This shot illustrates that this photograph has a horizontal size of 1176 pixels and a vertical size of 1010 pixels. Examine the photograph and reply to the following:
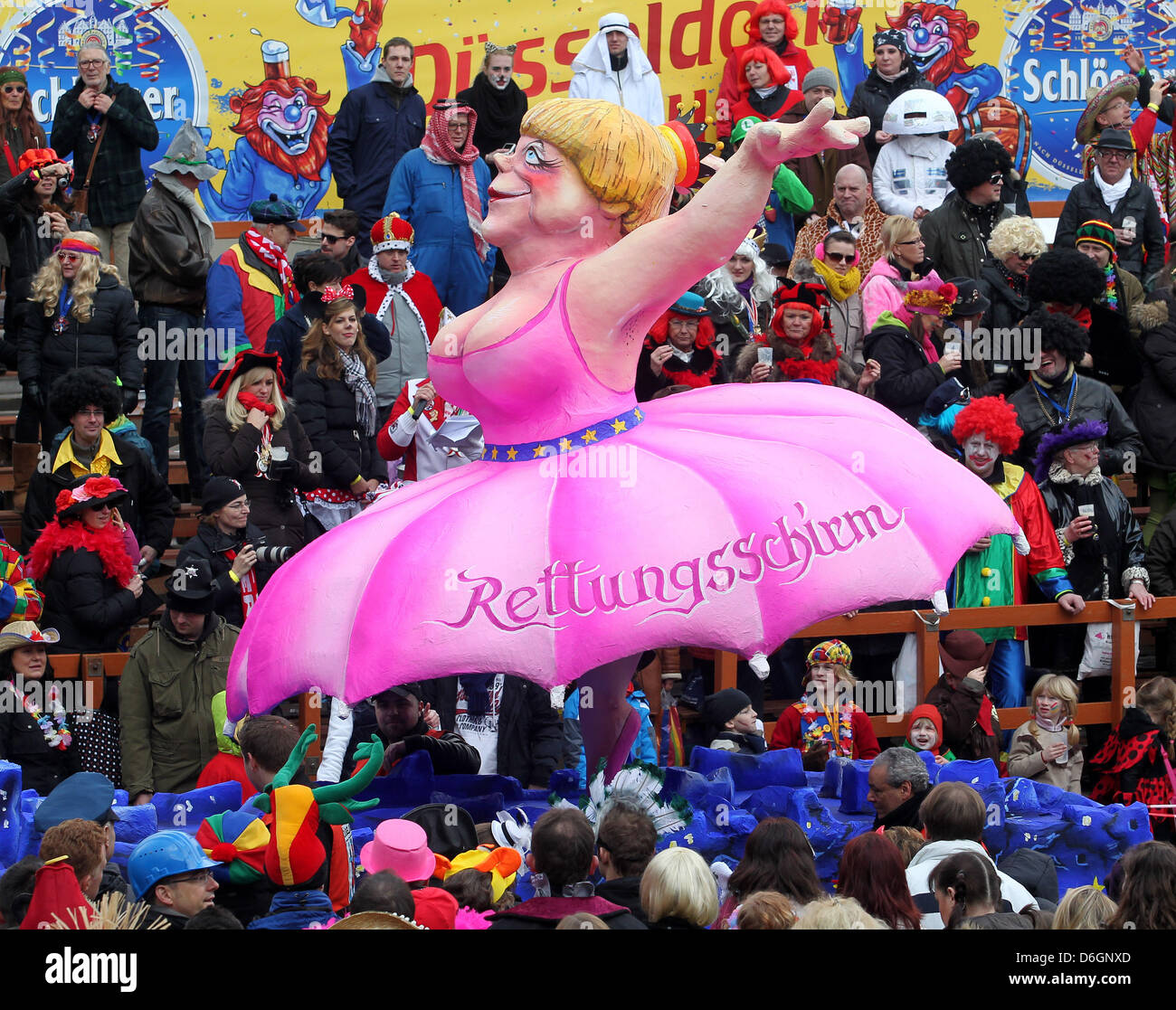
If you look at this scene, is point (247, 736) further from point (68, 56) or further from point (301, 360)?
point (68, 56)

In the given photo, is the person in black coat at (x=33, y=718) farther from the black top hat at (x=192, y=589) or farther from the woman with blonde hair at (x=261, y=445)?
the woman with blonde hair at (x=261, y=445)

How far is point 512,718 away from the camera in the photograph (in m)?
8.75

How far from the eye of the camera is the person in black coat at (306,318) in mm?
10375

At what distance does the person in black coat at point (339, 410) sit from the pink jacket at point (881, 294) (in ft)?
9.05

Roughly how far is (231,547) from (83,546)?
26.6 inches

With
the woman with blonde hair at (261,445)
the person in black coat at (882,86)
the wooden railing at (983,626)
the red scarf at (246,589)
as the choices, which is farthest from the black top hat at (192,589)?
the person in black coat at (882,86)

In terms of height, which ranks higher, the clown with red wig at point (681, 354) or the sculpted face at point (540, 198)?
the clown with red wig at point (681, 354)

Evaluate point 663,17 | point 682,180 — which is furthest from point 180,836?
point 663,17

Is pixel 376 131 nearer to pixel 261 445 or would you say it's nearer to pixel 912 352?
pixel 261 445

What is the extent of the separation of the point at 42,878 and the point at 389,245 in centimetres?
604

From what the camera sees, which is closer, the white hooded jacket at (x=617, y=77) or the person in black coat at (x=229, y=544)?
the person in black coat at (x=229, y=544)

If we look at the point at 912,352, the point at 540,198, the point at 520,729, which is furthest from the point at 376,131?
the point at 540,198

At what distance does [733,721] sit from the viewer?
332 inches

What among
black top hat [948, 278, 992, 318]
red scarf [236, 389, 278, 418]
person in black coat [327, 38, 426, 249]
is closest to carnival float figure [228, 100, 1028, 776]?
red scarf [236, 389, 278, 418]
